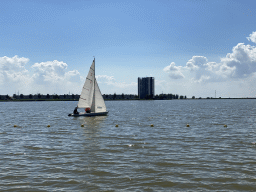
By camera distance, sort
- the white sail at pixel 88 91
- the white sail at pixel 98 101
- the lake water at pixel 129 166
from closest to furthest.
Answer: the lake water at pixel 129 166 < the white sail at pixel 88 91 < the white sail at pixel 98 101

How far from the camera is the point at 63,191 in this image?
12.3 m

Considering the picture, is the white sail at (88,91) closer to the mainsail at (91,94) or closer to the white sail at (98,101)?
the mainsail at (91,94)

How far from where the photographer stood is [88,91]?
60.7 m

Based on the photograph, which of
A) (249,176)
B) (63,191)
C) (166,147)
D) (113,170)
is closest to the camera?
(63,191)

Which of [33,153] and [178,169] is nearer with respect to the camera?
[178,169]

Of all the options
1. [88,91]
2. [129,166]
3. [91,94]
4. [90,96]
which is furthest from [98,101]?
[129,166]

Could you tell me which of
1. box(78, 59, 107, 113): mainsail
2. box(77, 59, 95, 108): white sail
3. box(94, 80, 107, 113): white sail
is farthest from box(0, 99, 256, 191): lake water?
box(94, 80, 107, 113): white sail

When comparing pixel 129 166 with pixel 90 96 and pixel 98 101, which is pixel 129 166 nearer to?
pixel 90 96

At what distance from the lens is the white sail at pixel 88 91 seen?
198 feet

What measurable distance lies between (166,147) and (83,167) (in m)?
9.49

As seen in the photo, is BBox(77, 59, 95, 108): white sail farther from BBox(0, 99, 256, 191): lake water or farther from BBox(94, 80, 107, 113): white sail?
BBox(0, 99, 256, 191): lake water

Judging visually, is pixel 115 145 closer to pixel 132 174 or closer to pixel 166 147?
pixel 166 147

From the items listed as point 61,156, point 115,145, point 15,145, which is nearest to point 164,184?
point 61,156

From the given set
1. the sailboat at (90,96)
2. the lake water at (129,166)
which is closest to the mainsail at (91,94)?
the sailboat at (90,96)
